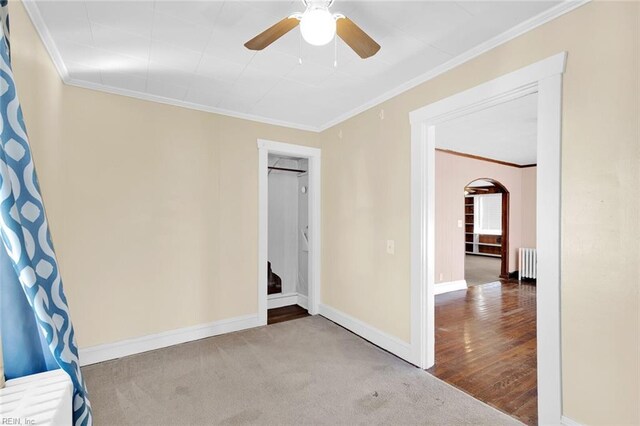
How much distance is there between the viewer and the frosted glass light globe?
1318 millimetres

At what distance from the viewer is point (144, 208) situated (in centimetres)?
296

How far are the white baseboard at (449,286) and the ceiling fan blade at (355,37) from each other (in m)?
4.46

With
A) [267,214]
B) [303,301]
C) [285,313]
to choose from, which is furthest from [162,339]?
[303,301]

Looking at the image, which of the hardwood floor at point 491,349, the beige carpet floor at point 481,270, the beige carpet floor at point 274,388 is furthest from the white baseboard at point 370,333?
the beige carpet floor at point 481,270

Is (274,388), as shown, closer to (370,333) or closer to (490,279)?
(370,333)

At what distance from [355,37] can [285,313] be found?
351 centimetres

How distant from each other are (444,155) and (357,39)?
429cm

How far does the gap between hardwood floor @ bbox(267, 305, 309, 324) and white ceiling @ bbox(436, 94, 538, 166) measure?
2.97 meters

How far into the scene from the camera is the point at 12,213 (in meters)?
1.15

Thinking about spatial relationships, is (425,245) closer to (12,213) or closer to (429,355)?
(429,355)

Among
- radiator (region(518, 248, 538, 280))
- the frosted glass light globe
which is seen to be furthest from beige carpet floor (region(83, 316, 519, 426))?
radiator (region(518, 248, 538, 280))

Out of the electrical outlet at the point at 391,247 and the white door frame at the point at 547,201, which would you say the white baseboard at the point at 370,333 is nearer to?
the electrical outlet at the point at 391,247

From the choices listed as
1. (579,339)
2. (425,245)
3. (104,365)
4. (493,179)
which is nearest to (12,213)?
(104,365)

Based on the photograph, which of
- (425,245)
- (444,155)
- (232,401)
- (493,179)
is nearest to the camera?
(232,401)
